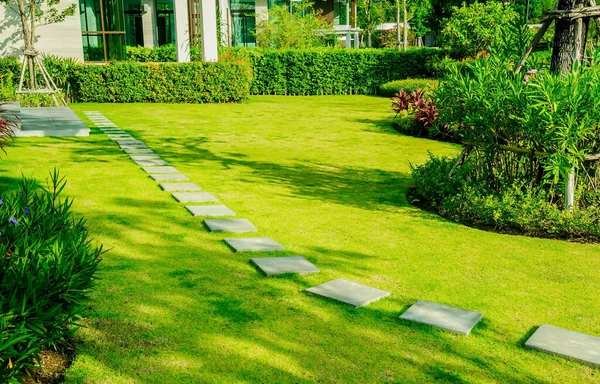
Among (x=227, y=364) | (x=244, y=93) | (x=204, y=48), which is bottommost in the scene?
(x=227, y=364)

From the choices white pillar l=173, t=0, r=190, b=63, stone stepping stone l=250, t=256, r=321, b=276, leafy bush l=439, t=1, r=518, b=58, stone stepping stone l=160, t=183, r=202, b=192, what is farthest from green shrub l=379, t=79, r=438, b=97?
stone stepping stone l=250, t=256, r=321, b=276

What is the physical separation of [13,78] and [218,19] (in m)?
11.1

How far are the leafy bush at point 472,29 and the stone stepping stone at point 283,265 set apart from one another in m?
21.5

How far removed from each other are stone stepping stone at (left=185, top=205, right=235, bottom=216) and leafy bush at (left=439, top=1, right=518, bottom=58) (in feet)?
66.4

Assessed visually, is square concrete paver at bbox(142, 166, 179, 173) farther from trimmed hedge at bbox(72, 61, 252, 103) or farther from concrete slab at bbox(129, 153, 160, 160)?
trimmed hedge at bbox(72, 61, 252, 103)

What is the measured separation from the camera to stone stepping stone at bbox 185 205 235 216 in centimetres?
689

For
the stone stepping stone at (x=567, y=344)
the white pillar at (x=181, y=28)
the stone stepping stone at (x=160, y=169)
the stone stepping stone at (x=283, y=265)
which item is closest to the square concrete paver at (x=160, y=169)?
the stone stepping stone at (x=160, y=169)

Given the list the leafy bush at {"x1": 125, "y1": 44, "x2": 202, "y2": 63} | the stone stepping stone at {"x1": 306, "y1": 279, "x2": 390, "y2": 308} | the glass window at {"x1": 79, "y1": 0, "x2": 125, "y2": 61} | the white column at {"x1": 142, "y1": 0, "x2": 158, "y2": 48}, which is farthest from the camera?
the white column at {"x1": 142, "y1": 0, "x2": 158, "y2": 48}

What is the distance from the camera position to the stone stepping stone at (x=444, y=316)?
4.13 meters

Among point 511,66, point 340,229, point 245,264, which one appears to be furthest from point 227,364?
point 511,66

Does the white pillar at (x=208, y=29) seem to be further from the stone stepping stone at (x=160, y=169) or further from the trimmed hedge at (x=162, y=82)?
the stone stepping stone at (x=160, y=169)

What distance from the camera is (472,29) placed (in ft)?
82.1

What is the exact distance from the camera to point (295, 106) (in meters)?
20.9

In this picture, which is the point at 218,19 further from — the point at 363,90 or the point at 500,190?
the point at 500,190
